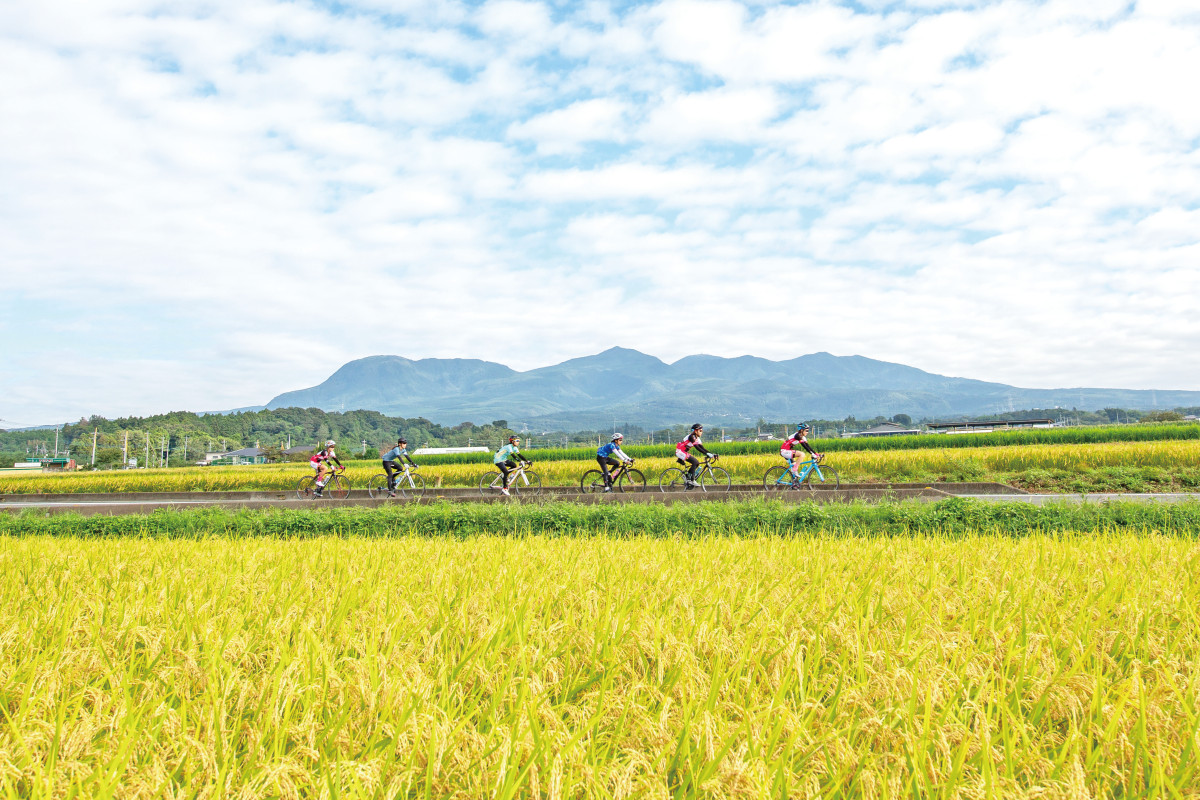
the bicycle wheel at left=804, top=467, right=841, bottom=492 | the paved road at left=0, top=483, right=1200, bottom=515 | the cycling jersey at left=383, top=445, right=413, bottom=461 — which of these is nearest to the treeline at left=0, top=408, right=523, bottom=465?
the cycling jersey at left=383, top=445, right=413, bottom=461

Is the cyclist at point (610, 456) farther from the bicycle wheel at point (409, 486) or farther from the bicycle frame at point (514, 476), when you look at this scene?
the bicycle wheel at point (409, 486)

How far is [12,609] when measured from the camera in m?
4.85

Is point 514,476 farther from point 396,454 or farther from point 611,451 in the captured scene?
point 396,454

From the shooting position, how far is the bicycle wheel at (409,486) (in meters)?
19.4

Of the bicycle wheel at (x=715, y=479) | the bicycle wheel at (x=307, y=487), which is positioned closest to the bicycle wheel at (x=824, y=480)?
the bicycle wheel at (x=715, y=479)

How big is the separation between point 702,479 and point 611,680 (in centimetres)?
1637

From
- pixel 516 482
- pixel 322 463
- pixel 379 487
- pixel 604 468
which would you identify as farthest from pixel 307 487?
pixel 604 468

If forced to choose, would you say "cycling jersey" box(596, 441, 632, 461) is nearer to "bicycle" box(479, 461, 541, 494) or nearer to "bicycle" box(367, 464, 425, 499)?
"bicycle" box(479, 461, 541, 494)

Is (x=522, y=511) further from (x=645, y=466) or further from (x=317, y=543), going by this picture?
(x=645, y=466)

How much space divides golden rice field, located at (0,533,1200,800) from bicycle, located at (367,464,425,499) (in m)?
13.1

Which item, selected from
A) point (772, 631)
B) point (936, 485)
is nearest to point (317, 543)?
point (772, 631)

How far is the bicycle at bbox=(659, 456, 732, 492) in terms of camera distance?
1709cm

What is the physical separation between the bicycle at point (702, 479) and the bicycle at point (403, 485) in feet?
25.9

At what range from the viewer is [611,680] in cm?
302
